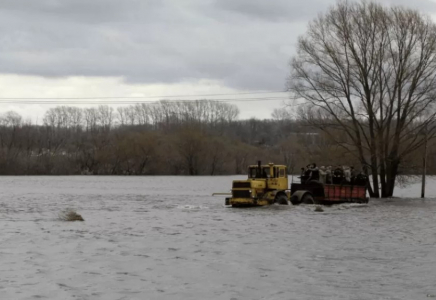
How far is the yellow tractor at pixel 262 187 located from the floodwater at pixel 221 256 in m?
1.02

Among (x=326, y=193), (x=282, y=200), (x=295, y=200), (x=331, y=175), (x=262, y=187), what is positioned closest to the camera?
(x=262, y=187)

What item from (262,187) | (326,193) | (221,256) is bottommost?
(221,256)

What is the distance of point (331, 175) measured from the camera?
140 ft

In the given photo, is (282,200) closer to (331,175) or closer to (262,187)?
(262,187)

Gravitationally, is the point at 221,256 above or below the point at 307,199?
below

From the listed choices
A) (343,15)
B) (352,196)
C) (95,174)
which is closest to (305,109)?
(343,15)

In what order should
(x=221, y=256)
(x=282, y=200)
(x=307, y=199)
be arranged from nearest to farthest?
(x=221, y=256), (x=282, y=200), (x=307, y=199)

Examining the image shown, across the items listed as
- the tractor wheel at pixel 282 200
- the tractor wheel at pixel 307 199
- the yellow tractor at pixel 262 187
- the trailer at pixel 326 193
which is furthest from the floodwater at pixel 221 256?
the trailer at pixel 326 193

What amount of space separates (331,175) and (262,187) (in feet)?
21.9

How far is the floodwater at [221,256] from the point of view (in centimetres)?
1551

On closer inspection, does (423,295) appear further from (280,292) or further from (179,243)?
(179,243)

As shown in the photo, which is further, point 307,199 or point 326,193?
point 326,193

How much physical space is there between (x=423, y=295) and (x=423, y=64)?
125 ft

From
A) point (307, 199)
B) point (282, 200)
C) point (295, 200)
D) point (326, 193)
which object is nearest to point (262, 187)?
point (282, 200)
